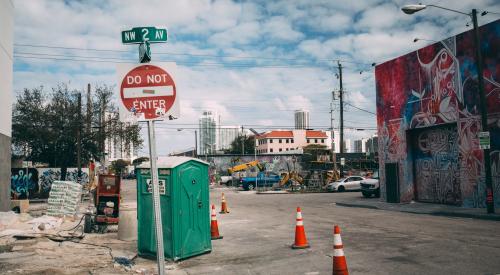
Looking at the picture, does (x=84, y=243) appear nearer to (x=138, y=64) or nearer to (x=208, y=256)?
(x=208, y=256)

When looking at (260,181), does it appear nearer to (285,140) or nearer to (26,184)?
(26,184)

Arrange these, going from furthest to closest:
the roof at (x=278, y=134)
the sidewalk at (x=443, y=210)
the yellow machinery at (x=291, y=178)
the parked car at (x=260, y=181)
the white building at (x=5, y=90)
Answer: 1. the roof at (x=278, y=134)
2. the parked car at (x=260, y=181)
3. the yellow machinery at (x=291, y=178)
4. the white building at (x=5, y=90)
5. the sidewalk at (x=443, y=210)


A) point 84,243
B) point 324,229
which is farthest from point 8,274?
point 324,229

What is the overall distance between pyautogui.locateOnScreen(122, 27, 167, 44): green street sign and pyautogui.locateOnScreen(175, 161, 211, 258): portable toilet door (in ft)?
11.7

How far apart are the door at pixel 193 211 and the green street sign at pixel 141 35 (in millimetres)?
3651

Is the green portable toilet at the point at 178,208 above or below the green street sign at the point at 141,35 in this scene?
below

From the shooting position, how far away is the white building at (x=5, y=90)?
16.5 meters

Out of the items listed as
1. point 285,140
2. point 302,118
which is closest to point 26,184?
point 285,140

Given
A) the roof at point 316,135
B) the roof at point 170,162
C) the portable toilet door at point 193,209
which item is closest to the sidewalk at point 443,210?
the portable toilet door at point 193,209

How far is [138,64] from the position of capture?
5121 millimetres

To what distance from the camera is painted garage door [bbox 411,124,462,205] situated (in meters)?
18.7

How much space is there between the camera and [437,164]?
64.5 ft

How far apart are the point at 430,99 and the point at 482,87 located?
12.9ft

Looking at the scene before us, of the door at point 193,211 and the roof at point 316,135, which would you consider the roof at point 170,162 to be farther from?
the roof at point 316,135
